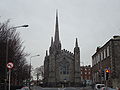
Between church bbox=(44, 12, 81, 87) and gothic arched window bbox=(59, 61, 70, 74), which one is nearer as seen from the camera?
church bbox=(44, 12, 81, 87)

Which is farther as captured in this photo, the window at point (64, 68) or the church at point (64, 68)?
the window at point (64, 68)

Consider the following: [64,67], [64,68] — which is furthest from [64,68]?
[64,67]

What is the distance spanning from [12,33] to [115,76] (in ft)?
76.5

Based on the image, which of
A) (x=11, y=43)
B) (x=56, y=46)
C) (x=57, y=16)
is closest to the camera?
(x=11, y=43)

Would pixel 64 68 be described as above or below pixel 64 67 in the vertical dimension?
below

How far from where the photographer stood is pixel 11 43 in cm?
3466

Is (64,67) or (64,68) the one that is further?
(64,67)

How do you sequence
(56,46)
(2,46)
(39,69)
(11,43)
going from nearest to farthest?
(2,46), (11,43), (56,46), (39,69)

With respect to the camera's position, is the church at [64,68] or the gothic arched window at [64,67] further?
the gothic arched window at [64,67]

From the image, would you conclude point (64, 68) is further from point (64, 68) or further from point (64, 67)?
point (64, 67)

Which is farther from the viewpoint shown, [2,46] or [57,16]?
[57,16]

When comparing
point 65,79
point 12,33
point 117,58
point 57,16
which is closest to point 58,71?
point 65,79

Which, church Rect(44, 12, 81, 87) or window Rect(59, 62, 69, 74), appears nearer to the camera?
church Rect(44, 12, 81, 87)

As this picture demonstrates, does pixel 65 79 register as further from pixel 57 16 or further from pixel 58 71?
pixel 57 16
